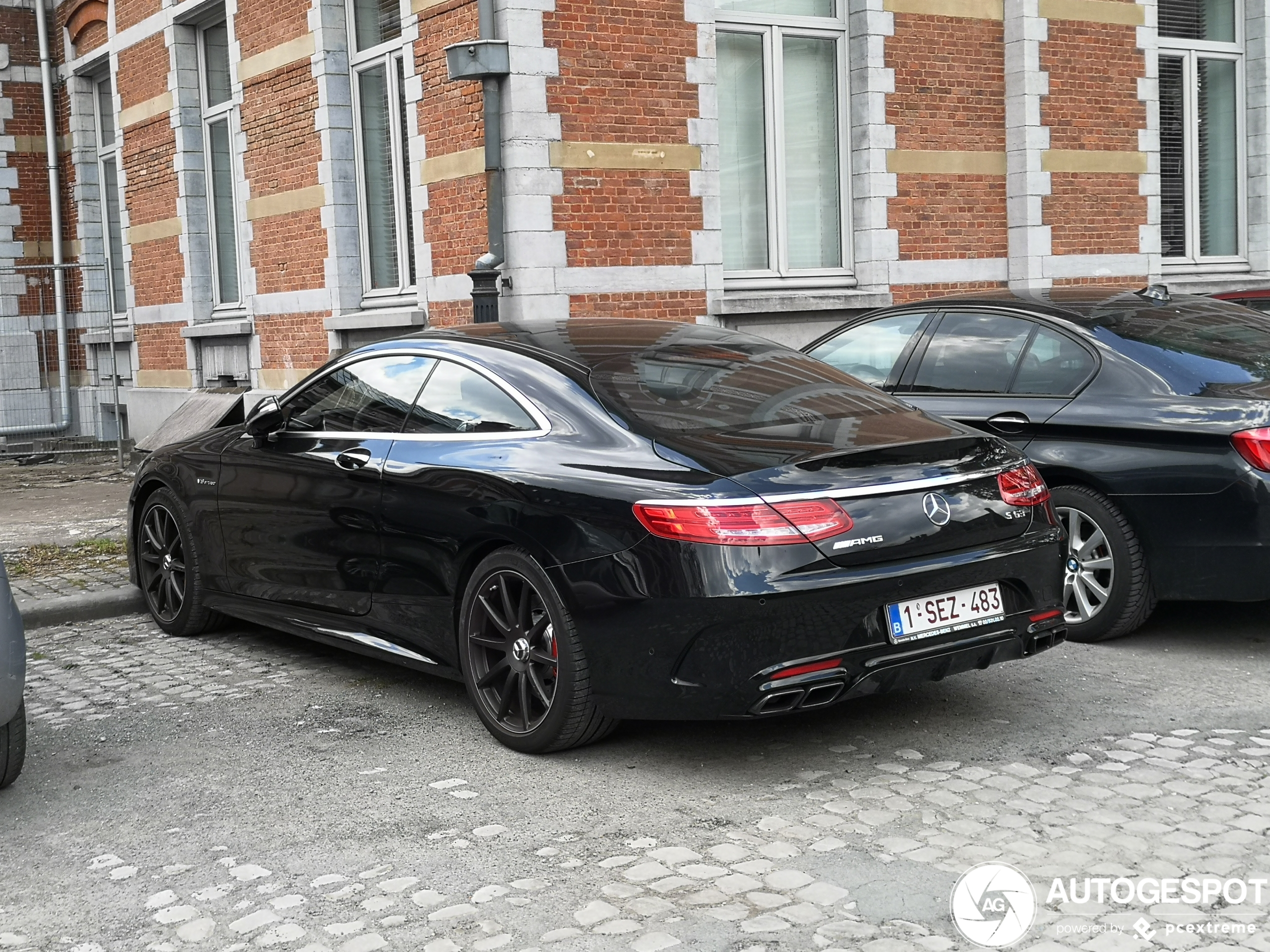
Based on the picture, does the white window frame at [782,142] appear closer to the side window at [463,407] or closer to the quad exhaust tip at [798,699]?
the side window at [463,407]

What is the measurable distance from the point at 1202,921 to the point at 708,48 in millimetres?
9765

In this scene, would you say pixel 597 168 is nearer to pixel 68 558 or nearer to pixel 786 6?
pixel 786 6

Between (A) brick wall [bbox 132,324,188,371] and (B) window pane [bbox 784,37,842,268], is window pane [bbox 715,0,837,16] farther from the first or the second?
(A) brick wall [bbox 132,324,188,371]

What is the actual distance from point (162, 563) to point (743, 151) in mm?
7468

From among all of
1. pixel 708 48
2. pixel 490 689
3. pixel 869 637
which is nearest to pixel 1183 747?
pixel 869 637

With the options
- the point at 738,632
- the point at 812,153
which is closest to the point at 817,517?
the point at 738,632

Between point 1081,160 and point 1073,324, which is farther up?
point 1081,160

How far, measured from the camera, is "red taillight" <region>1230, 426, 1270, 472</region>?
606cm

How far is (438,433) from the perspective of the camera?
18.8ft

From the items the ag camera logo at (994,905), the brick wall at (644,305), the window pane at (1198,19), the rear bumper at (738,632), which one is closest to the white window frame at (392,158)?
the brick wall at (644,305)

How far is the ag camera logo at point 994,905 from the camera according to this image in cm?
358

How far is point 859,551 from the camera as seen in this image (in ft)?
15.5

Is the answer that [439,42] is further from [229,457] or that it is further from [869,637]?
[869,637]

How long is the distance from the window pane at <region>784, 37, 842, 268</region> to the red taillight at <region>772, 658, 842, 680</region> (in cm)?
918
